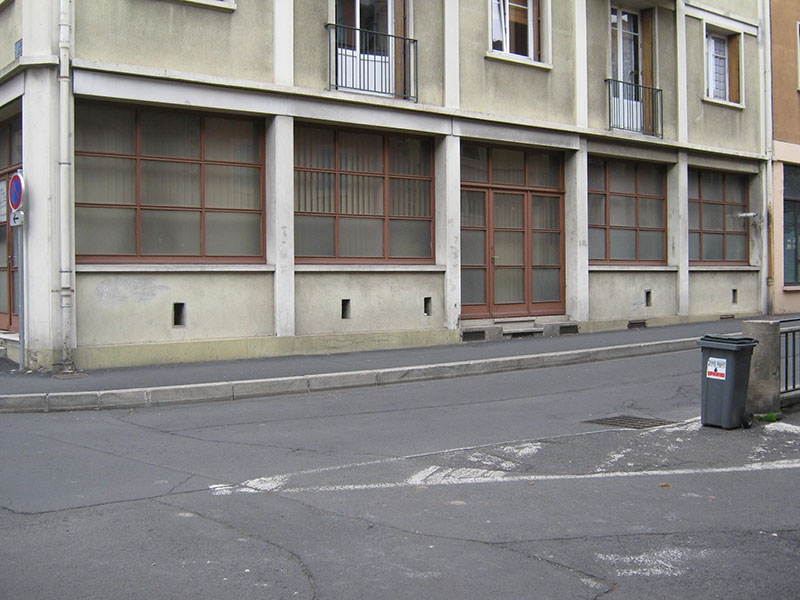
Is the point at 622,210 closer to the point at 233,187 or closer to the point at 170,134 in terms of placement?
the point at 233,187

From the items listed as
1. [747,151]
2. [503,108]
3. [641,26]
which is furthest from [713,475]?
[747,151]

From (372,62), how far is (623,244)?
25.1 feet

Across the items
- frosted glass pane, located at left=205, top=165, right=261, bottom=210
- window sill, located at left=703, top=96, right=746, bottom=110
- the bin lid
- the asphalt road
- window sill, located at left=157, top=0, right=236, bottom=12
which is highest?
window sill, located at left=703, top=96, right=746, bottom=110

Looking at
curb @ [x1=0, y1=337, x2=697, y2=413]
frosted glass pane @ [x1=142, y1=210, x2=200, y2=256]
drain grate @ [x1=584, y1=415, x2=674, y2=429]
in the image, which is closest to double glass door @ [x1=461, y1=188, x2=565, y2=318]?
curb @ [x1=0, y1=337, x2=697, y2=413]

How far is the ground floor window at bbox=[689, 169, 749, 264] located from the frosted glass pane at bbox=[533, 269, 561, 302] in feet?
15.2

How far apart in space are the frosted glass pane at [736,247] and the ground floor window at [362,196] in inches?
385

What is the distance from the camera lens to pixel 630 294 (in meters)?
19.3

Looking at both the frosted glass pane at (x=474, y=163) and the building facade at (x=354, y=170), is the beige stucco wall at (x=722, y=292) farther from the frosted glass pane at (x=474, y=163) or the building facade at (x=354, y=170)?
the frosted glass pane at (x=474, y=163)

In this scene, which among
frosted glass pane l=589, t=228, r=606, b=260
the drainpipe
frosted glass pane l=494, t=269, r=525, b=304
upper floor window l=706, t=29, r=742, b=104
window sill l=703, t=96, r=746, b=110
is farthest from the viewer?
upper floor window l=706, t=29, r=742, b=104

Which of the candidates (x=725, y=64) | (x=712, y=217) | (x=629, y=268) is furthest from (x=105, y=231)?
(x=725, y=64)

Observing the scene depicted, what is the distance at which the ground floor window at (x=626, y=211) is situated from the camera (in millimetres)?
19234

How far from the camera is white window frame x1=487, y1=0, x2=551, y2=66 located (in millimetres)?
16922

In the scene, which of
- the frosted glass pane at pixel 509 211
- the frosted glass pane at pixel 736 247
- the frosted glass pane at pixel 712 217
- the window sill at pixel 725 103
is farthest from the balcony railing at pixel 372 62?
the frosted glass pane at pixel 736 247

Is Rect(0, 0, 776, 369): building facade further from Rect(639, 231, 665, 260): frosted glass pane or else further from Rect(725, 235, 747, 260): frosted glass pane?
Rect(725, 235, 747, 260): frosted glass pane
